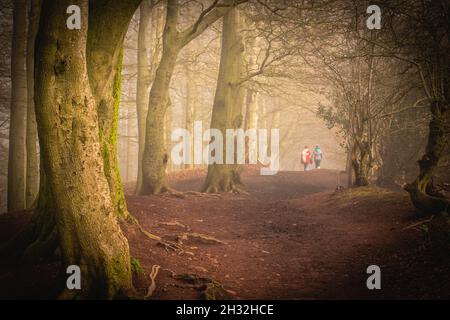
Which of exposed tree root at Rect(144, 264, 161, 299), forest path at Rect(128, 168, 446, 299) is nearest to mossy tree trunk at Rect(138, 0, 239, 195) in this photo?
forest path at Rect(128, 168, 446, 299)

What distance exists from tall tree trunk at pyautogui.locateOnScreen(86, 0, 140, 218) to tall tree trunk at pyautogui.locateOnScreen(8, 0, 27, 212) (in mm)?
6166

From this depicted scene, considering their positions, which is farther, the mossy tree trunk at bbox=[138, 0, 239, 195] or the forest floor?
the mossy tree trunk at bbox=[138, 0, 239, 195]

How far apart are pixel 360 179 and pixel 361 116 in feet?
7.51

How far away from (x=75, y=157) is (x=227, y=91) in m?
10.9

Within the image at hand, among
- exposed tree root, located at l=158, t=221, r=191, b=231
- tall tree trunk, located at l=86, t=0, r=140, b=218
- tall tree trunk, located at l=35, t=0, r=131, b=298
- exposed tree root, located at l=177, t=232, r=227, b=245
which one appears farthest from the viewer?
exposed tree root, located at l=158, t=221, r=191, b=231

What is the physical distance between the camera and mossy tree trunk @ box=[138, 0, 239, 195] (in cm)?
1194

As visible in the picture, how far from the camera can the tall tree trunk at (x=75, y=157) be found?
4.08 metres

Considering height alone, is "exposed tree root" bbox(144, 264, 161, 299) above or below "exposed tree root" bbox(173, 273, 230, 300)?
above

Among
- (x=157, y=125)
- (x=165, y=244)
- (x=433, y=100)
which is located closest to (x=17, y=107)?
(x=157, y=125)

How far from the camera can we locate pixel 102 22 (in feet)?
17.5

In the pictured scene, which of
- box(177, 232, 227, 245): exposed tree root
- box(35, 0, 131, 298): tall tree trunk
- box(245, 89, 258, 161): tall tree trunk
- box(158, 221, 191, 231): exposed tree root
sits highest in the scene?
box(245, 89, 258, 161): tall tree trunk

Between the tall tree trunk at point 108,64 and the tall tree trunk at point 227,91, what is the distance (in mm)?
7837

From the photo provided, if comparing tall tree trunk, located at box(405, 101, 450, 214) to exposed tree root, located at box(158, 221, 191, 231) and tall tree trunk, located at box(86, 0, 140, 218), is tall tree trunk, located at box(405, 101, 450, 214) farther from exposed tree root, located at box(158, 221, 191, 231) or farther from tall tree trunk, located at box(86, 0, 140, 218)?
tall tree trunk, located at box(86, 0, 140, 218)
